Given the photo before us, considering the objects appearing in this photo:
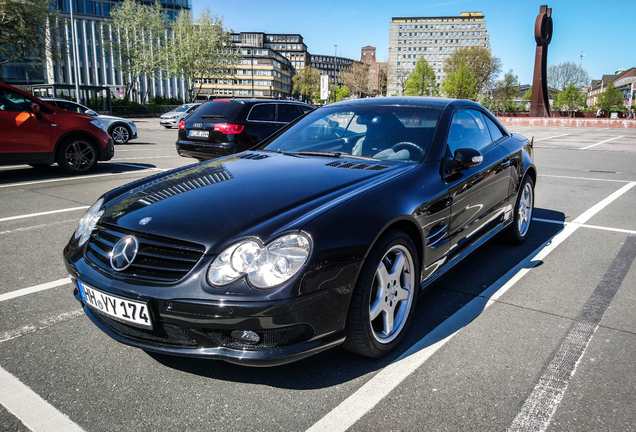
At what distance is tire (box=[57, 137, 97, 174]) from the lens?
9125 mm

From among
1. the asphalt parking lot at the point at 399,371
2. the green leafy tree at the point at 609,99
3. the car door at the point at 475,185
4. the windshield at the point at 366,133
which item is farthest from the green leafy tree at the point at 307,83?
the asphalt parking lot at the point at 399,371

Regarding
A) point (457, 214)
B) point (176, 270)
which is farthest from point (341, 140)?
point (176, 270)

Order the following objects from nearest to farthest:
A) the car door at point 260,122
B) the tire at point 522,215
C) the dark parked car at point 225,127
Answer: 1. the tire at point 522,215
2. the dark parked car at point 225,127
3. the car door at point 260,122

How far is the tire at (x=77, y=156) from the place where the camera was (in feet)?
29.9

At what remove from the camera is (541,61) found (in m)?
44.4

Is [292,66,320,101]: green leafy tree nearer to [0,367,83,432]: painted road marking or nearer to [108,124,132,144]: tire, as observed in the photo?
[108,124,132,144]: tire

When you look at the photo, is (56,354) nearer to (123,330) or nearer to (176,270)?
(123,330)

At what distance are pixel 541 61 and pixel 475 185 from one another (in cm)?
4706

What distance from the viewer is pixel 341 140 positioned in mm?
3822

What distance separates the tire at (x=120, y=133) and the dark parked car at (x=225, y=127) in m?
7.57

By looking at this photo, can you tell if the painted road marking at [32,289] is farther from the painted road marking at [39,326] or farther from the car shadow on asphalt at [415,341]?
the car shadow on asphalt at [415,341]

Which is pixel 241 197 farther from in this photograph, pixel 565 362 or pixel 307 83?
pixel 307 83

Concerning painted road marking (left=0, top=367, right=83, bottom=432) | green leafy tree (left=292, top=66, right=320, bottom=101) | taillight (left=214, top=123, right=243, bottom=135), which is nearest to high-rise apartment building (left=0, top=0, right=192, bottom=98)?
taillight (left=214, top=123, right=243, bottom=135)

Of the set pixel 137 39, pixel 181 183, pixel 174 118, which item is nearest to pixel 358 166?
pixel 181 183
